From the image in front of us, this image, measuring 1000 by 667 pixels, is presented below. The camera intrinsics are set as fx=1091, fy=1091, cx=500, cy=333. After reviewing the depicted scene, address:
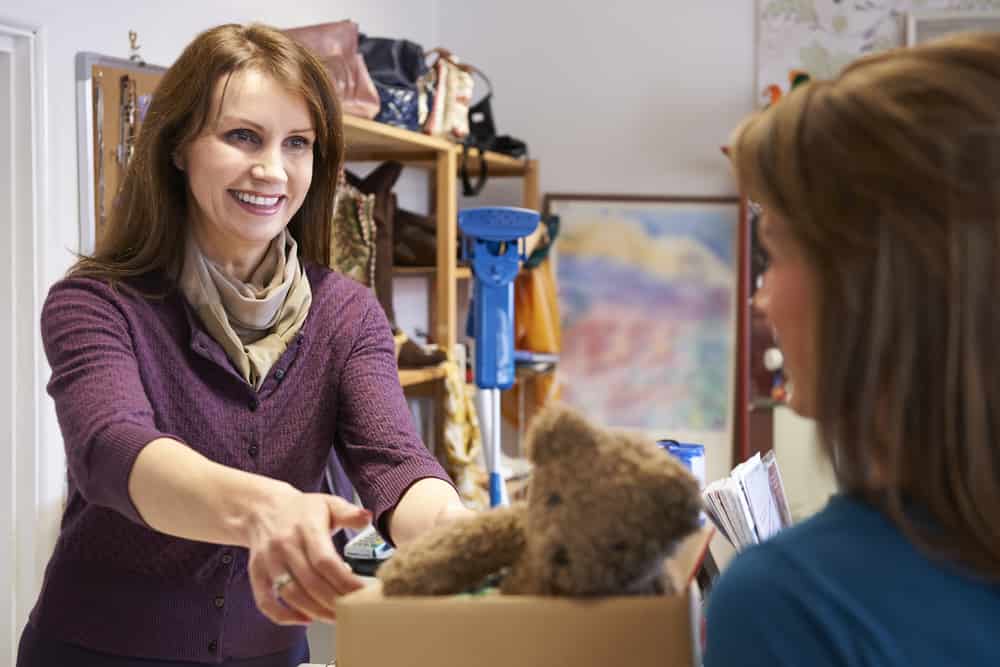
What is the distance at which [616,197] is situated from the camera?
4.43 metres

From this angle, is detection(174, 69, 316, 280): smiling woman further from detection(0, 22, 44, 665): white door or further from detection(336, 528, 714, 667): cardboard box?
detection(0, 22, 44, 665): white door

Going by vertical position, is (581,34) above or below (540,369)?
above

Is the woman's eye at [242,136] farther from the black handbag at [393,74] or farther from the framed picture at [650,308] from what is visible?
the framed picture at [650,308]

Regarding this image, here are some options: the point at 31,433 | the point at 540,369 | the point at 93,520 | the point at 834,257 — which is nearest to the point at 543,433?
the point at 834,257

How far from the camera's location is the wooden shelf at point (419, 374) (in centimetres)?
317

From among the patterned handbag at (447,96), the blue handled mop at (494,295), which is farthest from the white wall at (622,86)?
the blue handled mop at (494,295)

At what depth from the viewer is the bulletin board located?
7.97ft

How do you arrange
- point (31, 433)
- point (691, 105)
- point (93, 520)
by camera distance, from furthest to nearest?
point (691, 105) → point (31, 433) → point (93, 520)

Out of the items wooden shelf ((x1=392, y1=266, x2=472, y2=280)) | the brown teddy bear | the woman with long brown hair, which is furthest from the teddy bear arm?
wooden shelf ((x1=392, y1=266, x2=472, y2=280))

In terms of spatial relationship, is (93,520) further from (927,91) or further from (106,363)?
(927,91)

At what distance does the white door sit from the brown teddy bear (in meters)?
1.84

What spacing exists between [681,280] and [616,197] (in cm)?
43

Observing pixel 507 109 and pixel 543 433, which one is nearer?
pixel 543 433

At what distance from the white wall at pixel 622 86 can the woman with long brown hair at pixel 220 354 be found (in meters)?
3.02
